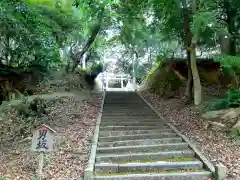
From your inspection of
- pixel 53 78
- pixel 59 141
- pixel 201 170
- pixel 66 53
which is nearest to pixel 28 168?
pixel 59 141

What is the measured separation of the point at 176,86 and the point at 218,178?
8.82 metres

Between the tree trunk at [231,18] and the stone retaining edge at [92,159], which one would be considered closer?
the stone retaining edge at [92,159]

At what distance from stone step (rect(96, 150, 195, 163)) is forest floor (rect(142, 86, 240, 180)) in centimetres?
46

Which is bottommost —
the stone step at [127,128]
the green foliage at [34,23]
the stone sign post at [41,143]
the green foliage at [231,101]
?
the stone step at [127,128]

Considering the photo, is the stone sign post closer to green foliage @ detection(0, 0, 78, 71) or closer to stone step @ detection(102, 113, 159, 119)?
green foliage @ detection(0, 0, 78, 71)

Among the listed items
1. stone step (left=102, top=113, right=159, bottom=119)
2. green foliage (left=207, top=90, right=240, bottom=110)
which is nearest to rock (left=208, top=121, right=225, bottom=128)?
green foliage (left=207, top=90, right=240, bottom=110)

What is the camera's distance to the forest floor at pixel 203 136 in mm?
6699

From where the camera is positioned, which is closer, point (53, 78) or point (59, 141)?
point (59, 141)

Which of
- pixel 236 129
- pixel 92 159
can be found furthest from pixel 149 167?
pixel 236 129

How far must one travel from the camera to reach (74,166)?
6.62 meters

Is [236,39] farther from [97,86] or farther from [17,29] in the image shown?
[97,86]

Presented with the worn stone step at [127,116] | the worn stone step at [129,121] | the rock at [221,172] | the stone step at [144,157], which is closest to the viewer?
the rock at [221,172]

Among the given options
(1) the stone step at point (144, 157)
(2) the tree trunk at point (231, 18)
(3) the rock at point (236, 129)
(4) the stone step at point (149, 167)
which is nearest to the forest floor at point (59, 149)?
(1) the stone step at point (144, 157)

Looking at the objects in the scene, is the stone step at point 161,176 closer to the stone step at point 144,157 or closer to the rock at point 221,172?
the rock at point 221,172
